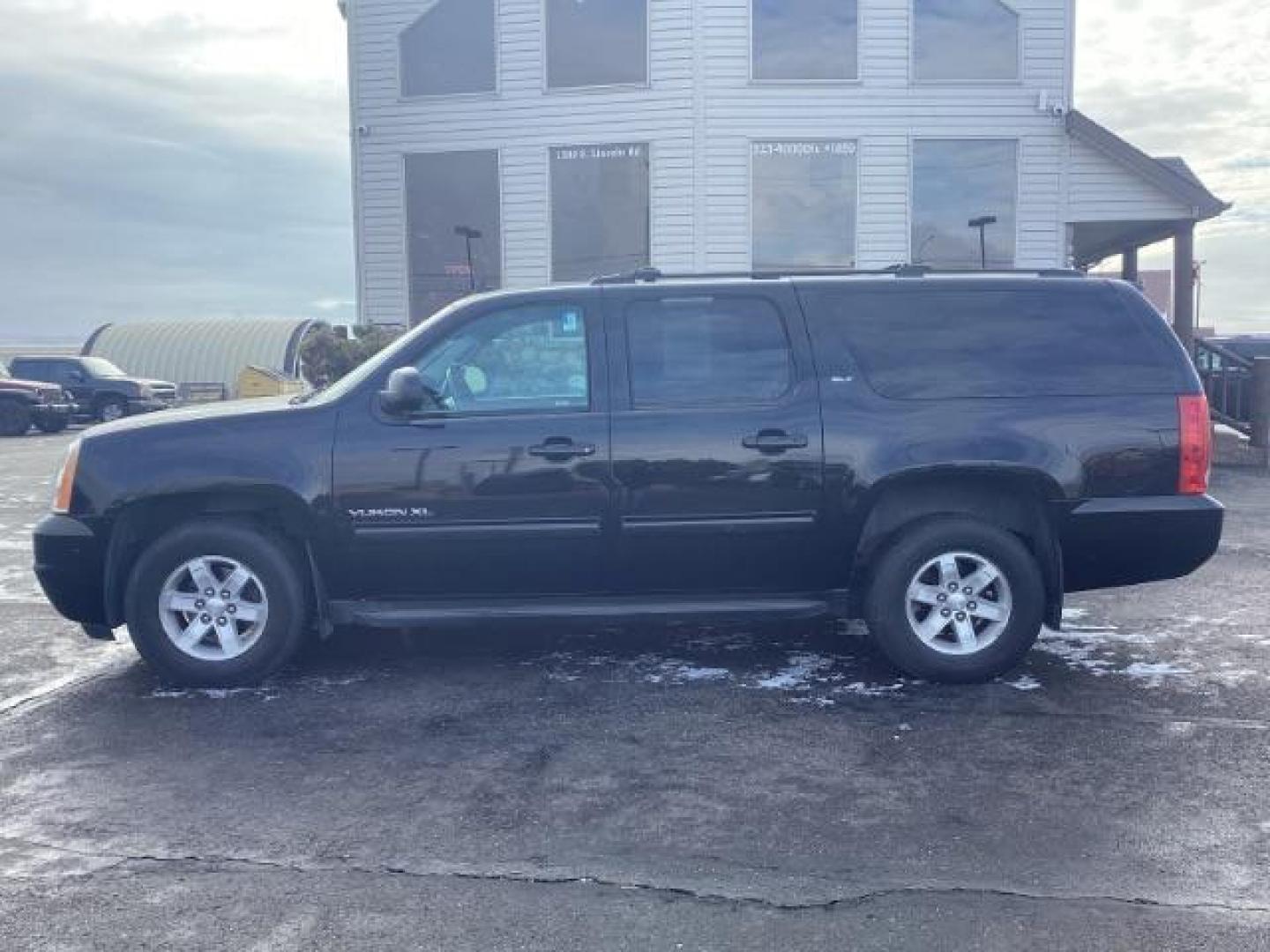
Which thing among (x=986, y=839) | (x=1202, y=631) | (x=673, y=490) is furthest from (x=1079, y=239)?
(x=986, y=839)

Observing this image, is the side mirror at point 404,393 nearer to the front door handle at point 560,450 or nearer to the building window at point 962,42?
the front door handle at point 560,450

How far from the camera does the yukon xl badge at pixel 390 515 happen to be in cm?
551

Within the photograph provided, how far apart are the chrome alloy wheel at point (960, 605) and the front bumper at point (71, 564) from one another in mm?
3712

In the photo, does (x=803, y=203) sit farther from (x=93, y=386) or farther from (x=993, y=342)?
(x=93, y=386)

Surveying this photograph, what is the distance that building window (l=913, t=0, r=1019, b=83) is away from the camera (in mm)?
16984

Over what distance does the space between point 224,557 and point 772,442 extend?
2.55 metres

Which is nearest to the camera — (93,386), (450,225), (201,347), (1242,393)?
(1242,393)

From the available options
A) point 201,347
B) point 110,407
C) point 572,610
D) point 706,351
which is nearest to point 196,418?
point 572,610

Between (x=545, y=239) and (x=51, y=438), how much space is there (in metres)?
12.0

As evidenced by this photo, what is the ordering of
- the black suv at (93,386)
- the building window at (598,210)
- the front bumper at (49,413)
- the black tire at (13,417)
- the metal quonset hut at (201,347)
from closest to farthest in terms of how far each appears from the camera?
the building window at (598,210) < the black tire at (13,417) < the front bumper at (49,413) < the black suv at (93,386) < the metal quonset hut at (201,347)

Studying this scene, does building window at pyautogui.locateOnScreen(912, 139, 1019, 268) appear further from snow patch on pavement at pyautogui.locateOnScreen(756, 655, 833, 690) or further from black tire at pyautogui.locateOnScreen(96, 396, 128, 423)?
black tire at pyautogui.locateOnScreen(96, 396, 128, 423)

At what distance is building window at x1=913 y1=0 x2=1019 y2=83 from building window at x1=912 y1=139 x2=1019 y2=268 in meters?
0.95

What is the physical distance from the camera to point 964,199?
17.3 metres

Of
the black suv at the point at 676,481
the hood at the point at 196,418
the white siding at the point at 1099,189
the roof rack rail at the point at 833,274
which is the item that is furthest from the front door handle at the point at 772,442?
the white siding at the point at 1099,189
